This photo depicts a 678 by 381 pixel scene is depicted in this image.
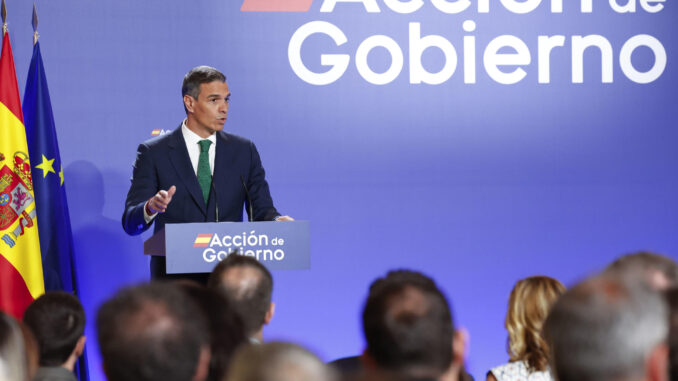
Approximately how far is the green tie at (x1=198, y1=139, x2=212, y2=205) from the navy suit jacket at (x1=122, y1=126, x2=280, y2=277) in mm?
39

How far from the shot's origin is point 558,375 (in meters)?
1.42

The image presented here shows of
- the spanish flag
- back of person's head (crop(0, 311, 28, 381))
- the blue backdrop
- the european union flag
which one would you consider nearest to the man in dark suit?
the european union flag

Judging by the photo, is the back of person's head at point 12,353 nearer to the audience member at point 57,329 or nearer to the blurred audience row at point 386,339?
the blurred audience row at point 386,339

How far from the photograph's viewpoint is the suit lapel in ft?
14.0

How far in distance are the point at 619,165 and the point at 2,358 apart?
5.36 m

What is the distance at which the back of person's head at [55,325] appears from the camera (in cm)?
267

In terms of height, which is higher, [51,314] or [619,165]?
[619,165]

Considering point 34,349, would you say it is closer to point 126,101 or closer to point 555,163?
point 126,101

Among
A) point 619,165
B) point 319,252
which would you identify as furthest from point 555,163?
point 319,252

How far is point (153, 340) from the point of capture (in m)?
1.45

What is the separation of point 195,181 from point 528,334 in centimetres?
210

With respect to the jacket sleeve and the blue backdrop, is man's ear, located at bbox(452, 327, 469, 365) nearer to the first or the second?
the jacket sleeve

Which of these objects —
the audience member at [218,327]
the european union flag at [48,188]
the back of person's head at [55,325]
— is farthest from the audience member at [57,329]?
the european union flag at [48,188]

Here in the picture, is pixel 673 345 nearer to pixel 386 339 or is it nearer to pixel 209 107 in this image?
pixel 386 339
